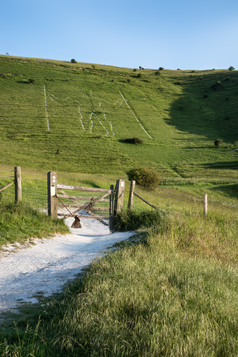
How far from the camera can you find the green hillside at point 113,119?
43.2 meters

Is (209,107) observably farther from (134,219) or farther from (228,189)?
(134,219)

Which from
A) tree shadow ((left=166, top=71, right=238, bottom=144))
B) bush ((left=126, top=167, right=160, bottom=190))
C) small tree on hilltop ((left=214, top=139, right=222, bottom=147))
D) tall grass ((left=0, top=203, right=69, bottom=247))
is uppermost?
tree shadow ((left=166, top=71, right=238, bottom=144))

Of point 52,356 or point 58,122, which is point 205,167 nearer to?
point 58,122

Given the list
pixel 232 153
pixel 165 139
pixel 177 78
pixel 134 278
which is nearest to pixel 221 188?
pixel 232 153

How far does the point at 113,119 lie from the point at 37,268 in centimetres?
5538

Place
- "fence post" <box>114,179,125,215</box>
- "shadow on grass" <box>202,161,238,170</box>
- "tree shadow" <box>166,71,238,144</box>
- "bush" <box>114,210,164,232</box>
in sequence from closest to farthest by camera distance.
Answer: "bush" <box>114,210,164,232</box> < "fence post" <box>114,179,125,215</box> < "shadow on grass" <box>202,161,238,170</box> < "tree shadow" <box>166,71,238,144</box>

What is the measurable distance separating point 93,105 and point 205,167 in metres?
32.3

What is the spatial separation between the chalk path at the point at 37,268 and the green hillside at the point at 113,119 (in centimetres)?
2940

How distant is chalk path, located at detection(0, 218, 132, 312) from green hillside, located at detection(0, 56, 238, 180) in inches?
1158

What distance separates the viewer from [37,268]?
6.96 meters

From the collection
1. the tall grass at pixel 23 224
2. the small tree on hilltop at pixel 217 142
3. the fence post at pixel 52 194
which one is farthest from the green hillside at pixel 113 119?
the tall grass at pixel 23 224

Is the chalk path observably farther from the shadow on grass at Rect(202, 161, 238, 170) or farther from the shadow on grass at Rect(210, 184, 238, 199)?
the shadow on grass at Rect(202, 161, 238, 170)

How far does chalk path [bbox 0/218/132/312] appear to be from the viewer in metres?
5.19

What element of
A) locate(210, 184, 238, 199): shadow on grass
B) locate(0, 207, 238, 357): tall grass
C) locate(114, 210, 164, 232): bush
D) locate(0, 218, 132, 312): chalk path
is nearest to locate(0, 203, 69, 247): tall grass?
locate(0, 218, 132, 312): chalk path
